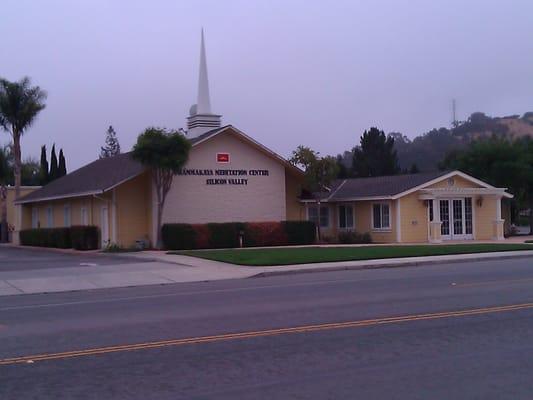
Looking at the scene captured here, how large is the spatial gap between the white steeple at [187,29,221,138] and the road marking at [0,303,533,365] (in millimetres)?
27664

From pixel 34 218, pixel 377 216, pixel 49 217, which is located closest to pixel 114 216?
pixel 49 217

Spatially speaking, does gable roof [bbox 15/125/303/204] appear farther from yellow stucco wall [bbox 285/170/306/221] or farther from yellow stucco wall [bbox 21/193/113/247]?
yellow stucco wall [bbox 285/170/306/221]

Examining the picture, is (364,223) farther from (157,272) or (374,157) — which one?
(374,157)

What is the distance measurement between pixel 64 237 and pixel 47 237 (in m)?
3.22

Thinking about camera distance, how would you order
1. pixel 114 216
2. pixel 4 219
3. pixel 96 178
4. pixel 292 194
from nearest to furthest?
pixel 114 216 < pixel 96 178 < pixel 292 194 < pixel 4 219

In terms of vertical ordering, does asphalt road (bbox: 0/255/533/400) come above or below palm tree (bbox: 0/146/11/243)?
below

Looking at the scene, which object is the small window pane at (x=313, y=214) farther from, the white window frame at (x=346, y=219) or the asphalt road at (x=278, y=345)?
the asphalt road at (x=278, y=345)

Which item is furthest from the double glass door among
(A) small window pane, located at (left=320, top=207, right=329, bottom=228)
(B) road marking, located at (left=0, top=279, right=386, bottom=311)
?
(B) road marking, located at (left=0, top=279, right=386, bottom=311)

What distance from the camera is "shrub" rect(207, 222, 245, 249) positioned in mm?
33544

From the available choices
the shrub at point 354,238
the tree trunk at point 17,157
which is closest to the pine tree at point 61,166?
the tree trunk at point 17,157

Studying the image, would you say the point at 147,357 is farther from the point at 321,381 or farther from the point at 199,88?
the point at 199,88

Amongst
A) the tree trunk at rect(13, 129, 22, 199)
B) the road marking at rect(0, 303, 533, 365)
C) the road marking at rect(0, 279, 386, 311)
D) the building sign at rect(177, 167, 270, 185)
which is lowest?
the road marking at rect(0, 279, 386, 311)

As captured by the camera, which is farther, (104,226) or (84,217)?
(84,217)

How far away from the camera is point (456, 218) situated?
37.6 metres
